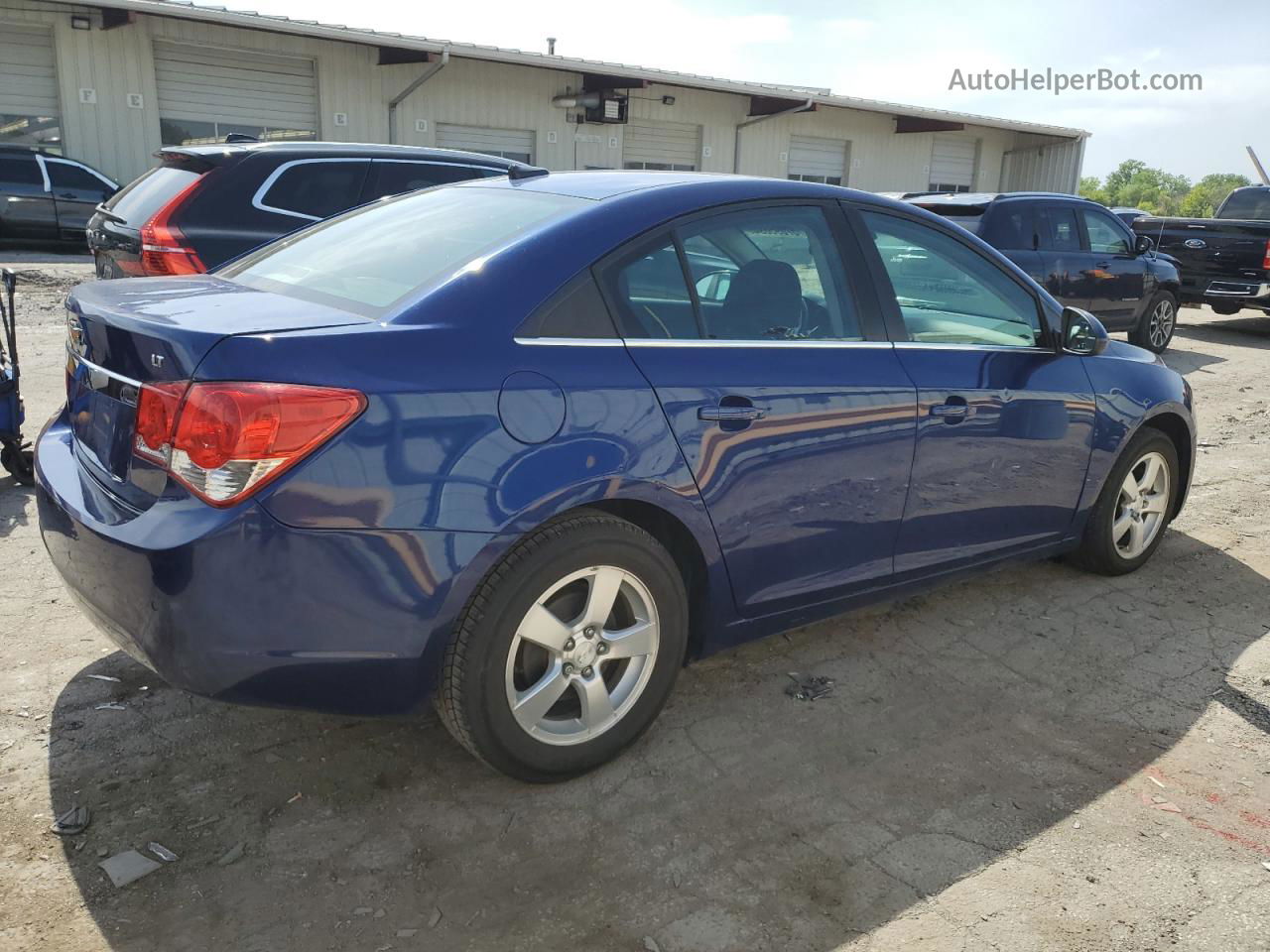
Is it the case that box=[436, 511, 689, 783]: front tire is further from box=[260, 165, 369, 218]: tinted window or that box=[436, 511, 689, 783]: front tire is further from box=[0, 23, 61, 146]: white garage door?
box=[0, 23, 61, 146]: white garage door

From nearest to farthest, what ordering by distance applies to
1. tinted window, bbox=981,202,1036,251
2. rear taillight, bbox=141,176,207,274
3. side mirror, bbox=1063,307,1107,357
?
side mirror, bbox=1063,307,1107,357, rear taillight, bbox=141,176,207,274, tinted window, bbox=981,202,1036,251

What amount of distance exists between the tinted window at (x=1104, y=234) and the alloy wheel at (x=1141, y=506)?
666 cm

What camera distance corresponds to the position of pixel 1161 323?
11641mm

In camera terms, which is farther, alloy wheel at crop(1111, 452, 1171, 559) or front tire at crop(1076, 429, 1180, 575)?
alloy wheel at crop(1111, 452, 1171, 559)

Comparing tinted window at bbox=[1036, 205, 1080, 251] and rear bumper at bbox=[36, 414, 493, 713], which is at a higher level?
tinted window at bbox=[1036, 205, 1080, 251]

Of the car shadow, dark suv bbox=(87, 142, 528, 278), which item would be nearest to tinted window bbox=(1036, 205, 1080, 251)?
dark suv bbox=(87, 142, 528, 278)

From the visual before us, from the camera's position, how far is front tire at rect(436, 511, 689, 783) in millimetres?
2641

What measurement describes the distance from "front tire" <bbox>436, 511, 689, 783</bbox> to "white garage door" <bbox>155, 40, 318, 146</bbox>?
17.1m

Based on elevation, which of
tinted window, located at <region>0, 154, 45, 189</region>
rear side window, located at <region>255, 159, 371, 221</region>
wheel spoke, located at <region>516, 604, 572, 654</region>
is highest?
tinted window, located at <region>0, 154, 45, 189</region>

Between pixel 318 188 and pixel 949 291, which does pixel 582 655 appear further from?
pixel 318 188

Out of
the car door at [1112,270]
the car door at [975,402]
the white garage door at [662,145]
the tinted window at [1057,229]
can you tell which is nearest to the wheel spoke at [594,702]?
the car door at [975,402]

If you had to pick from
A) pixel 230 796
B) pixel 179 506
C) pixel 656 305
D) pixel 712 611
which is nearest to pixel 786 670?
pixel 712 611

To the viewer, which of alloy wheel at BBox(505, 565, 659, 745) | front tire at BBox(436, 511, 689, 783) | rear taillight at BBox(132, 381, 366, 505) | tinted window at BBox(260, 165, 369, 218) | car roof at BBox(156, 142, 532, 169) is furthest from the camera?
tinted window at BBox(260, 165, 369, 218)

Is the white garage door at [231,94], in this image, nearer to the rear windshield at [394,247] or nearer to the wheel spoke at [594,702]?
the rear windshield at [394,247]
